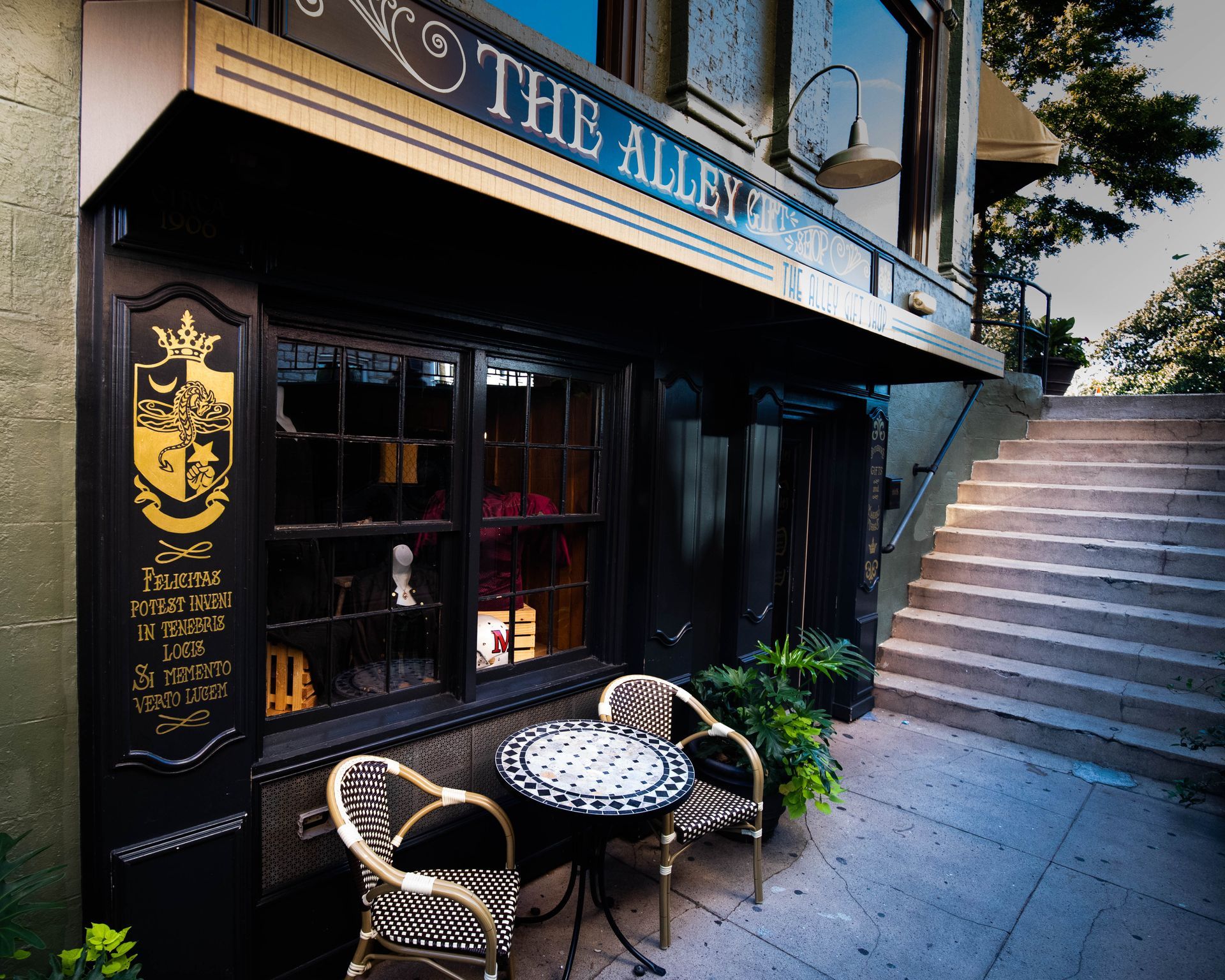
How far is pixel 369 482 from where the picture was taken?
10.2 feet

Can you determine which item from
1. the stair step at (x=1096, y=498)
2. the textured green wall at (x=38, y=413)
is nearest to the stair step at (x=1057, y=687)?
the stair step at (x=1096, y=498)

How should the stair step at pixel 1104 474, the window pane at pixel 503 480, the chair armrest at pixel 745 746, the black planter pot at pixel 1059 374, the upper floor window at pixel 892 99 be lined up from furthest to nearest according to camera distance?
the black planter pot at pixel 1059 374, the stair step at pixel 1104 474, the upper floor window at pixel 892 99, the window pane at pixel 503 480, the chair armrest at pixel 745 746

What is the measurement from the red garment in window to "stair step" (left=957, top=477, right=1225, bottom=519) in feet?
21.4

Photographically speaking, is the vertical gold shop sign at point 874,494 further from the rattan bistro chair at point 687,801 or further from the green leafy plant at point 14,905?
the green leafy plant at point 14,905

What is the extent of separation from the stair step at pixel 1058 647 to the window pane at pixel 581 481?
459 centimetres

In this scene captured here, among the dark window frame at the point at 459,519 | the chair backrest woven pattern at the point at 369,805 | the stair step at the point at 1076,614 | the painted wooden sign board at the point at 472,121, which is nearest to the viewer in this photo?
the painted wooden sign board at the point at 472,121

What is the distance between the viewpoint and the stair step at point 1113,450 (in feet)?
25.1

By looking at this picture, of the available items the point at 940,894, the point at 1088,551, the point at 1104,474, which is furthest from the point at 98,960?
the point at 1104,474

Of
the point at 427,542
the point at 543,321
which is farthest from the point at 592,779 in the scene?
the point at 543,321

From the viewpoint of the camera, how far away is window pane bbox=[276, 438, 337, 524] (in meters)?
2.82

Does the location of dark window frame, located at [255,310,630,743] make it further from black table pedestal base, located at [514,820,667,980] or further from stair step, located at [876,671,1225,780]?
stair step, located at [876,671,1225,780]

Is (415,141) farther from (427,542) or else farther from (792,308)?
(792,308)

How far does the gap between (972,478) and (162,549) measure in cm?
887

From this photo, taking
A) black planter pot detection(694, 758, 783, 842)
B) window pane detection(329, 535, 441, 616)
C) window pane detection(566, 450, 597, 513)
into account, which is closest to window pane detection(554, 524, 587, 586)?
window pane detection(566, 450, 597, 513)
